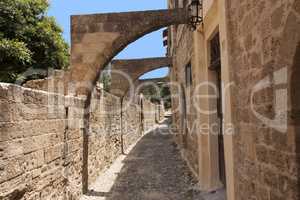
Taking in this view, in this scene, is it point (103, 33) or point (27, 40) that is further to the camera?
point (27, 40)

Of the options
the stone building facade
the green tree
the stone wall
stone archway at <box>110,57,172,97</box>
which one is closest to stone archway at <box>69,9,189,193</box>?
the stone wall

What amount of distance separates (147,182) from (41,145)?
11.5 ft

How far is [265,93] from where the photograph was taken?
9.67 ft

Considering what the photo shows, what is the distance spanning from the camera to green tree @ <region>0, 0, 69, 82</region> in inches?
436

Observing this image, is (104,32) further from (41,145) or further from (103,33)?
(41,145)

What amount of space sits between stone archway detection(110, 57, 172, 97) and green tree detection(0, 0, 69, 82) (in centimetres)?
334

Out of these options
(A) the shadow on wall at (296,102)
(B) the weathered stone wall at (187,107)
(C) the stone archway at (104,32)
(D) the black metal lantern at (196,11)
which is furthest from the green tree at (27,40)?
(A) the shadow on wall at (296,102)

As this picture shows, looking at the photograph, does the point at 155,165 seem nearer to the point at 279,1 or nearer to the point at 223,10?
the point at 223,10

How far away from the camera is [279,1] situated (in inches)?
101

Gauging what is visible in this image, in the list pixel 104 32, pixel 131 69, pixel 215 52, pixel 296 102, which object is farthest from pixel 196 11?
pixel 131 69

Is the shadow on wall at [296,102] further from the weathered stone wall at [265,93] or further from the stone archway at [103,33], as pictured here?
the stone archway at [103,33]

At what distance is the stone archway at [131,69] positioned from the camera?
16.9 meters

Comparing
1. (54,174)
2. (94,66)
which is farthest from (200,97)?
(54,174)

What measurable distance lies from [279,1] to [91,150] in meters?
5.51
